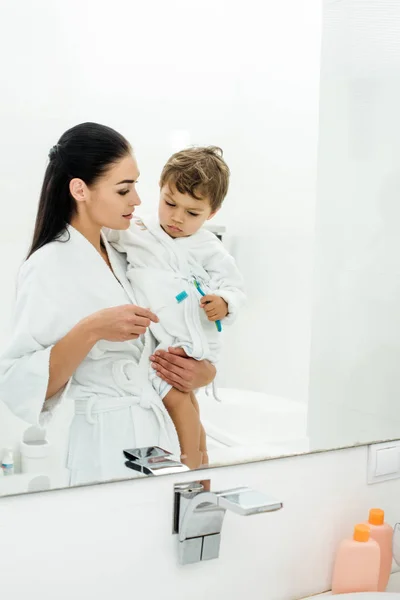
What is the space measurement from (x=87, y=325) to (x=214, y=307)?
0.20 meters

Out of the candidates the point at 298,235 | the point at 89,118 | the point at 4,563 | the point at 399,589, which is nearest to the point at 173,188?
the point at 89,118

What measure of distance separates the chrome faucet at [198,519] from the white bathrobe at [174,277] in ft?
0.52

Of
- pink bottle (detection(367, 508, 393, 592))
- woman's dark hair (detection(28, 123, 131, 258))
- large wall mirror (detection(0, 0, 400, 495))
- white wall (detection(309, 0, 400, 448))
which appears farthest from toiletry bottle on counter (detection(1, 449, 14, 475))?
pink bottle (detection(367, 508, 393, 592))

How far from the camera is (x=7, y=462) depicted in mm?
873

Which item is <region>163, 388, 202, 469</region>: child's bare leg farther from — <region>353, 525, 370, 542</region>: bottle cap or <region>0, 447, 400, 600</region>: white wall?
<region>353, 525, 370, 542</region>: bottle cap

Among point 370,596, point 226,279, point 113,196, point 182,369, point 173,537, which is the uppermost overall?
point 113,196

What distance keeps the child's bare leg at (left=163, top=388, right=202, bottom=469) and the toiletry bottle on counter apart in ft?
0.76

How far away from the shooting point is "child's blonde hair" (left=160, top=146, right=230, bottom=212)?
3.16 feet

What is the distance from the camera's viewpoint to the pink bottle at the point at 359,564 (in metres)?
1.13

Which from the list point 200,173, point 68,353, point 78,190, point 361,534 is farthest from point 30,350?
point 361,534

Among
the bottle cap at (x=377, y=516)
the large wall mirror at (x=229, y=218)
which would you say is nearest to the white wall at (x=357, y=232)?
the large wall mirror at (x=229, y=218)

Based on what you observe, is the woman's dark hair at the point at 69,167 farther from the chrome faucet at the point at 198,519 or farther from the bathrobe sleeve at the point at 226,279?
the chrome faucet at the point at 198,519

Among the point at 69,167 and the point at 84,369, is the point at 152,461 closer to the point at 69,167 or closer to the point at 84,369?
the point at 84,369

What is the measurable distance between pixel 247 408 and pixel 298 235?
0.98ft
